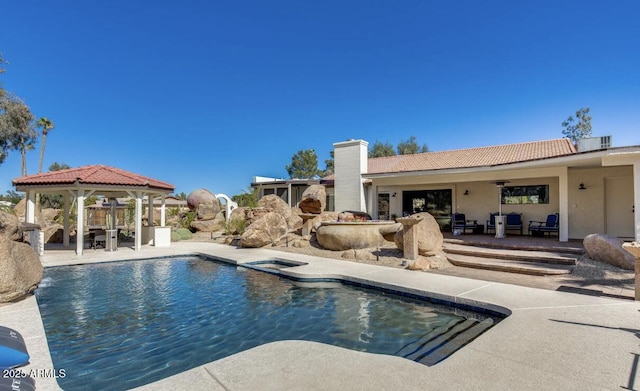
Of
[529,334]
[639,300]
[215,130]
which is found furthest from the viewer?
[215,130]

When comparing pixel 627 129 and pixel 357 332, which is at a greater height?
pixel 627 129

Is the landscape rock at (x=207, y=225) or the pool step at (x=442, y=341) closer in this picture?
the pool step at (x=442, y=341)

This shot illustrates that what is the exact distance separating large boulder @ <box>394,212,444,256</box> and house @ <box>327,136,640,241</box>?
445cm

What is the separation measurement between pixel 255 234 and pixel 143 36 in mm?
13379

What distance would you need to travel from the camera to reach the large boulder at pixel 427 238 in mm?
10969

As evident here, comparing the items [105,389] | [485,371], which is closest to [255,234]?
[105,389]

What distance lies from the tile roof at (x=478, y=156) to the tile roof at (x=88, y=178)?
12.7 metres

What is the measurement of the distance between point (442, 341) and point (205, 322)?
419 cm

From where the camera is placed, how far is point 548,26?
14.2 metres

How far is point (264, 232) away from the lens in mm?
15445

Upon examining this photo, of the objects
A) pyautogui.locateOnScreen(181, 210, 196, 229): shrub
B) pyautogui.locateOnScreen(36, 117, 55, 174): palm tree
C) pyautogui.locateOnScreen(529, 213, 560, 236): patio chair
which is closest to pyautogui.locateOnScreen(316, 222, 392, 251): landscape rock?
pyautogui.locateOnScreen(529, 213, 560, 236): patio chair

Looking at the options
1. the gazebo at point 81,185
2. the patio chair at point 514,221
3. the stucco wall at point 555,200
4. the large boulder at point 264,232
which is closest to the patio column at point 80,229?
the gazebo at point 81,185

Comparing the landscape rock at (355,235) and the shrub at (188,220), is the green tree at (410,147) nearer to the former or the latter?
the shrub at (188,220)

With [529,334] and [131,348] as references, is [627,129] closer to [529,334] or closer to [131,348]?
[529,334]
